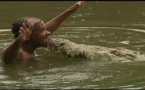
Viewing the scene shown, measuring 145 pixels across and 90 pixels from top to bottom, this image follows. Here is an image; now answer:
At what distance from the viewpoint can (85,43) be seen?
9.36 meters

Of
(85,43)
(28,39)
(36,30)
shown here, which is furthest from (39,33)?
(85,43)

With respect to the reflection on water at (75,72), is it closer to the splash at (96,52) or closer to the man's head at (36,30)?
the splash at (96,52)

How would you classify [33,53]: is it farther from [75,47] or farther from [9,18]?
[9,18]

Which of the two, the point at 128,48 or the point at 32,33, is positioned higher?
the point at 32,33

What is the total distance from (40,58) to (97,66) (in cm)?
126

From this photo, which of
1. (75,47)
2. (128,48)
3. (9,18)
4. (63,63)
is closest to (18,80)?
(63,63)

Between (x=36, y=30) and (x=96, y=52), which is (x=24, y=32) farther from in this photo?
(x=96, y=52)

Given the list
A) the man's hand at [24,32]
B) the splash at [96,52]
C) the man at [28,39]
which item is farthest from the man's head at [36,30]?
the man's hand at [24,32]

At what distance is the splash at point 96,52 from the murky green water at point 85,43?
15 cm

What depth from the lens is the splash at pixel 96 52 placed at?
8047mm

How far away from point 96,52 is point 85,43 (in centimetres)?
117

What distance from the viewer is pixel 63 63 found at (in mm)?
7980

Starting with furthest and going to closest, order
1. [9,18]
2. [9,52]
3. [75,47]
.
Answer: [9,18] < [75,47] < [9,52]

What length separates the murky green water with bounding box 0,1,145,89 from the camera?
6.75 m
